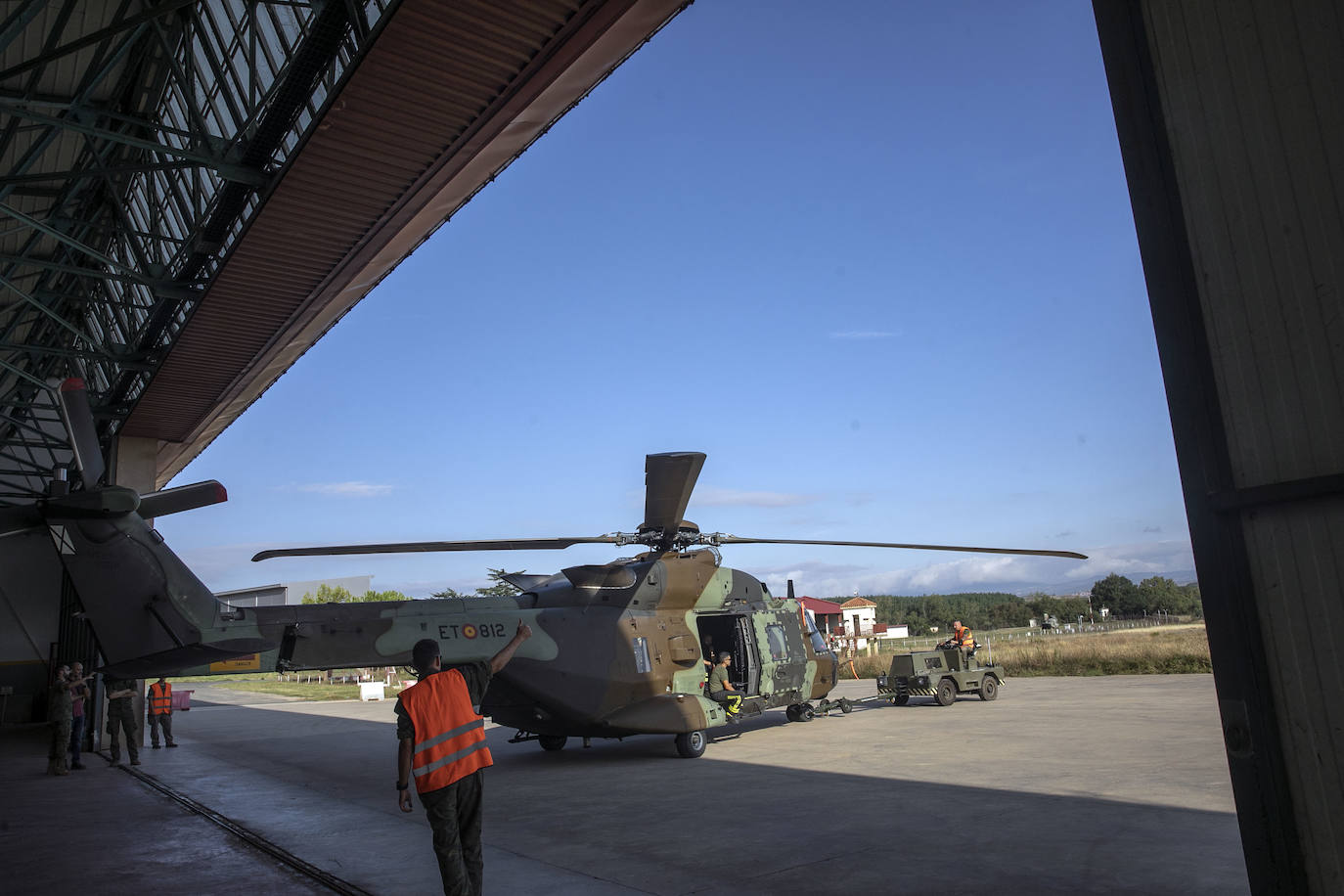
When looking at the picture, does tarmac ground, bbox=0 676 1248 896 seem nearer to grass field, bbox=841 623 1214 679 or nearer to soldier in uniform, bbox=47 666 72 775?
soldier in uniform, bbox=47 666 72 775

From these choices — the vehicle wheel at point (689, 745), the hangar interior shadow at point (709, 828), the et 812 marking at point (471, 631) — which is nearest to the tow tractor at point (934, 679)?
the vehicle wheel at point (689, 745)

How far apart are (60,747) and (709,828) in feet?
39.4

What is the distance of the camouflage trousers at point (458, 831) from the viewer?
5.08 m

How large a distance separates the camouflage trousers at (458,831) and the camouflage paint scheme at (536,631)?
564 cm

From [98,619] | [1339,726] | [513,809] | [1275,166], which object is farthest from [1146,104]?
[98,619]

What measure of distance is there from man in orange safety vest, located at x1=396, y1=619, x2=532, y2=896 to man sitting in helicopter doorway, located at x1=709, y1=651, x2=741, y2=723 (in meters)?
8.49

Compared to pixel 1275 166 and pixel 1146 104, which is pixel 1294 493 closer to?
pixel 1275 166

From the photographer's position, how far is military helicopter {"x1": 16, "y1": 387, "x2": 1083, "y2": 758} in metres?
9.05

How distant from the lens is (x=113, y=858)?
762 cm

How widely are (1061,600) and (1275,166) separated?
9097 centimetres

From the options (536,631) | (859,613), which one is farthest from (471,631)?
(859,613)

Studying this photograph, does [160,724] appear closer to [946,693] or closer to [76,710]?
[76,710]

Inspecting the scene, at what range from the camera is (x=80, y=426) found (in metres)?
8.88

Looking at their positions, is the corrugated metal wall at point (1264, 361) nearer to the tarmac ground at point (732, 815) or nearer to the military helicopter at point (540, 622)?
the tarmac ground at point (732, 815)
